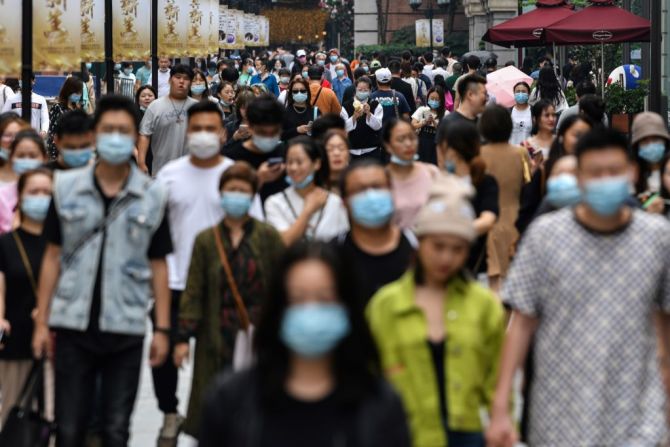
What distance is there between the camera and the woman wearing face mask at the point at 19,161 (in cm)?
887

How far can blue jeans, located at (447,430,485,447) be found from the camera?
5648 mm

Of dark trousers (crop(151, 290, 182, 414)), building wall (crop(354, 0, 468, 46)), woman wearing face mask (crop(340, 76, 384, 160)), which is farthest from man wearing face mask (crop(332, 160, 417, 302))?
building wall (crop(354, 0, 468, 46))

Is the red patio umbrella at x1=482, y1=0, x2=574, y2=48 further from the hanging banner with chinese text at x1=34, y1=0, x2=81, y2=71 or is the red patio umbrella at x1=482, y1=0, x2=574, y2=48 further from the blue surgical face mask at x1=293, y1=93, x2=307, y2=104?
the hanging banner with chinese text at x1=34, y1=0, x2=81, y2=71

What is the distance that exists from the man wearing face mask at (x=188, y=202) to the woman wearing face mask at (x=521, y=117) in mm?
7382

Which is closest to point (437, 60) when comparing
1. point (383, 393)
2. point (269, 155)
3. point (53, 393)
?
point (269, 155)

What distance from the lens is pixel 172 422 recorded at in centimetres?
873

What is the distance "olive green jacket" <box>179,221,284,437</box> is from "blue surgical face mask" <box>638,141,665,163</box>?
2.52 m

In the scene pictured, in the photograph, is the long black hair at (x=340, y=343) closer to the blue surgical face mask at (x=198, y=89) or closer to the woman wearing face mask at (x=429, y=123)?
the woman wearing face mask at (x=429, y=123)

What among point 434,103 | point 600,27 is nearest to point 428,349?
point 434,103

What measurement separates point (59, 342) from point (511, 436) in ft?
7.48

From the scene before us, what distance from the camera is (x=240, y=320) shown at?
24.1 ft

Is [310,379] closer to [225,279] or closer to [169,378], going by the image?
[225,279]

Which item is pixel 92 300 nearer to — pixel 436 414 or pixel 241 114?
pixel 436 414

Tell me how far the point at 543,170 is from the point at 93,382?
135 inches
